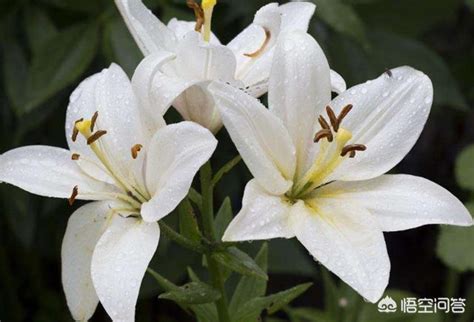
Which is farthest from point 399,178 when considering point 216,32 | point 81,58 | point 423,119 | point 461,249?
point 216,32

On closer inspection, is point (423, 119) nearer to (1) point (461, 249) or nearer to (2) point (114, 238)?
(2) point (114, 238)

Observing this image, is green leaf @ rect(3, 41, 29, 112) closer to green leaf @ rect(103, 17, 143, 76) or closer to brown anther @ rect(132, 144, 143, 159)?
green leaf @ rect(103, 17, 143, 76)

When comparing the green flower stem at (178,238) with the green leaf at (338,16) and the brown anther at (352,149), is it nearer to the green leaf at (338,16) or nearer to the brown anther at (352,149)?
the brown anther at (352,149)

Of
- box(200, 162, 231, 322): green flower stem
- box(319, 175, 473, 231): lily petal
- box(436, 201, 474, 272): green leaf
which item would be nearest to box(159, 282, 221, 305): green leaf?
box(200, 162, 231, 322): green flower stem

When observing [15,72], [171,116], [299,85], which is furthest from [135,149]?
[15,72]

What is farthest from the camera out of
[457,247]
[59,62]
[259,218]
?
[59,62]

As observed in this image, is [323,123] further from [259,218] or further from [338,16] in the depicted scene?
[338,16]
